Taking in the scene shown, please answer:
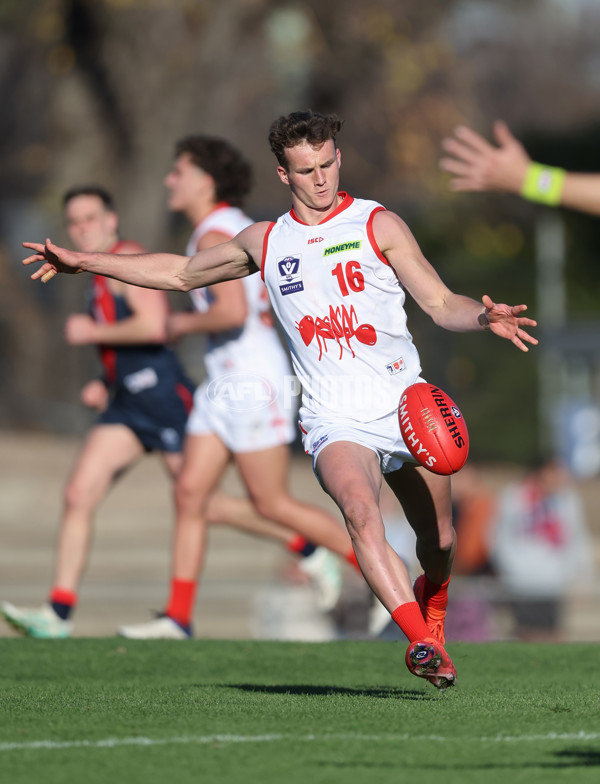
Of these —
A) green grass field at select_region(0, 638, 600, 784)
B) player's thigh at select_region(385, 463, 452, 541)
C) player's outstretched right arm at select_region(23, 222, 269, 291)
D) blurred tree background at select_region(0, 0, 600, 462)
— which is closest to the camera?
green grass field at select_region(0, 638, 600, 784)

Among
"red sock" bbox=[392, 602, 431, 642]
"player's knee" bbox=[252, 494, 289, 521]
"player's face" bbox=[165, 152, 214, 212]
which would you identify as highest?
"player's face" bbox=[165, 152, 214, 212]

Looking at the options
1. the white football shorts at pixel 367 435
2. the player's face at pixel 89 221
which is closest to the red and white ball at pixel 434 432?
the white football shorts at pixel 367 435

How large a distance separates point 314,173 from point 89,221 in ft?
10.6

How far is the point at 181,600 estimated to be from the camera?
8.54 meters

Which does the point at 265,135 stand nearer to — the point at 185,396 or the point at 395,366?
the point at 185,396

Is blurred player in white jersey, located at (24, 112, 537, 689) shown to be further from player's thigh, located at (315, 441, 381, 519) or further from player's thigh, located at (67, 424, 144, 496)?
player's thigh, located at (67, 424, 144, 496)

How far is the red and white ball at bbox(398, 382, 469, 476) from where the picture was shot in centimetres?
554

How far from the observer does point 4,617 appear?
8.37 m

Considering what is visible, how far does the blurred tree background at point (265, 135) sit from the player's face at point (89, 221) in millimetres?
11998

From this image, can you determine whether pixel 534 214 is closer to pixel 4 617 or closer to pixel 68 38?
pixel 68 38

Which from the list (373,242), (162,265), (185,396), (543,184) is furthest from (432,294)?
(185,396)

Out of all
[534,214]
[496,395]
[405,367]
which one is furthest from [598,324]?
[405,367]

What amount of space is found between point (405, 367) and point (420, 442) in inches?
18.7

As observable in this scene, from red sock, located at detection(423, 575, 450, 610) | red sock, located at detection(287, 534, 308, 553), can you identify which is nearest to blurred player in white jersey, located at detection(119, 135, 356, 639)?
red sock, located at detection(287, 534, 308, 553)
